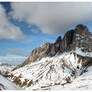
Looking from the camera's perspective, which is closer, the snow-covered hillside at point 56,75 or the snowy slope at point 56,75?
the snowy slope at point 56,75

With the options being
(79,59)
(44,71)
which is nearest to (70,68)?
(79,59)

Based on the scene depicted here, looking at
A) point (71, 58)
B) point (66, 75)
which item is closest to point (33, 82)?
point (66, 75)

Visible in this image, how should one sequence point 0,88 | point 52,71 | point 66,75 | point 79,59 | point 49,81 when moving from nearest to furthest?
1. point 0,88
2. point 49,81
3. point 66,75
4. point 52,71
5. point 79,59

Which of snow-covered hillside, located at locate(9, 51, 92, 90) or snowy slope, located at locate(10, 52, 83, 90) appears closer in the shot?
snowy slope, located at locate(10, 52, 83, 90)

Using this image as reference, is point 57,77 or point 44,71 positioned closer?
point 57,77

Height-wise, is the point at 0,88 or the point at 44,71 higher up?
the point at 0,88

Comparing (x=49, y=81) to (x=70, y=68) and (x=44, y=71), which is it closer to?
(x=44, y=71)

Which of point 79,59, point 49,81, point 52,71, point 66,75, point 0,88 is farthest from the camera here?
point 79,59

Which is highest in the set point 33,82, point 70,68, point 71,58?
point 71,58

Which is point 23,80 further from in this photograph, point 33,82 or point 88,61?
point 88,61
